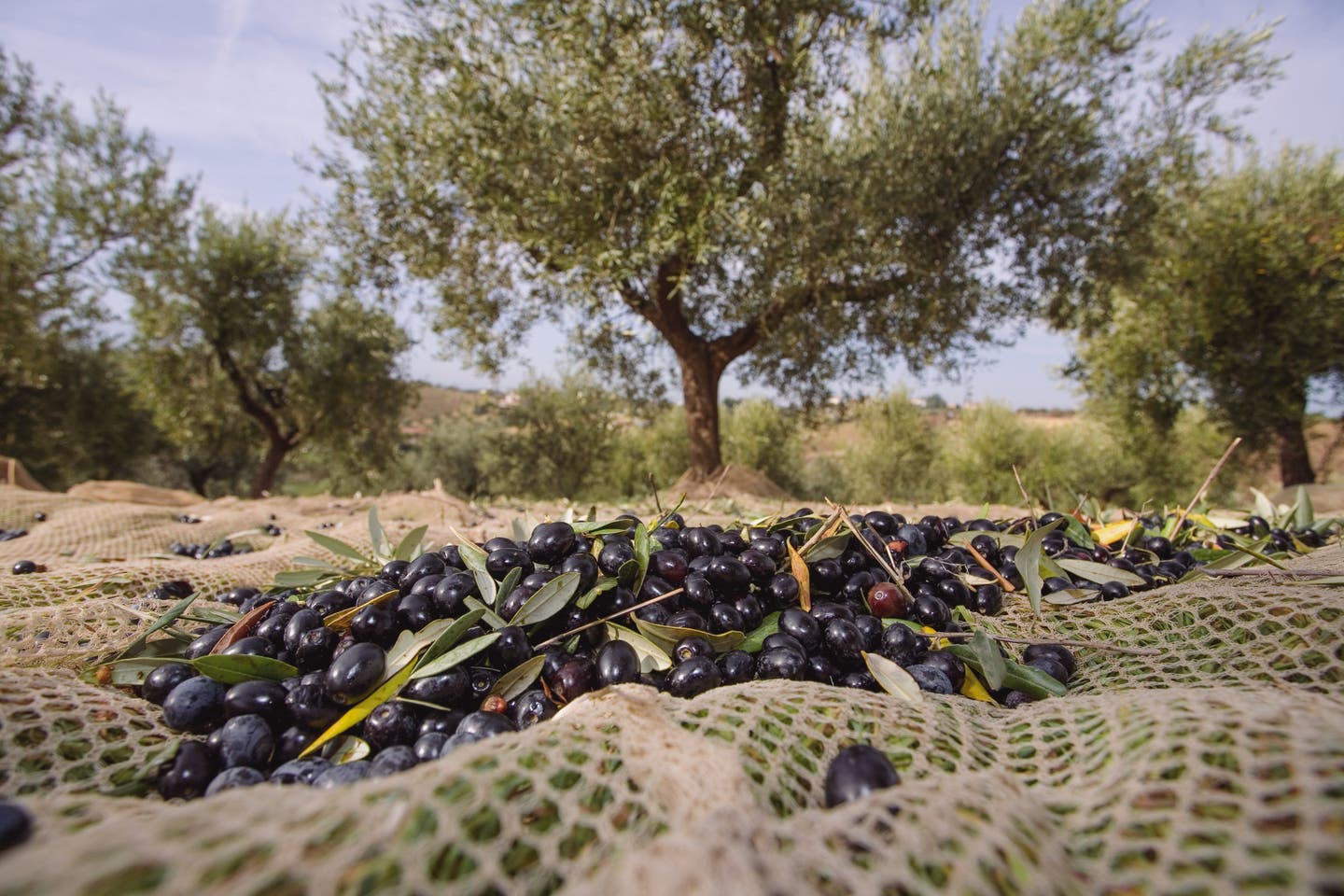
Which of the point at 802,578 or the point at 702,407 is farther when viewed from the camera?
the point at 702,407

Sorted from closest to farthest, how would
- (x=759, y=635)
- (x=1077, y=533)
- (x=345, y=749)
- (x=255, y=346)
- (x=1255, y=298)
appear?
(x=345, y=749) → (x=759, y=635) → (x=1077, y=533) → (x=1255, y=298) → (x=255, y=346)

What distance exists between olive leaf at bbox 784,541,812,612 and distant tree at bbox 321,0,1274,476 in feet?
16.9

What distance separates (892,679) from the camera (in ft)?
3.93

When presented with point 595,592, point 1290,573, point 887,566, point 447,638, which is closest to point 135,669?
point 447,638

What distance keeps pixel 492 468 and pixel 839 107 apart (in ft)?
58.1

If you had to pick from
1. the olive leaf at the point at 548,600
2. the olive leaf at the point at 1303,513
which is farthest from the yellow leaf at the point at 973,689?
the olive leaf at the point at 1303,513

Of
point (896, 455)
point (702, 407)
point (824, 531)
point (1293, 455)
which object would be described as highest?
point (702, 407)

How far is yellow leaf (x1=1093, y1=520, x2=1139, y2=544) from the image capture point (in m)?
2.20

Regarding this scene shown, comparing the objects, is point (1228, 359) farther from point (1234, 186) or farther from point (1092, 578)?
point (1092, 578)

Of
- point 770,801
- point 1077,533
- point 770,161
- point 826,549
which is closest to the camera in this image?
point 770,801

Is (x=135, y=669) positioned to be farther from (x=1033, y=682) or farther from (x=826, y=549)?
(x=1033, y=682)

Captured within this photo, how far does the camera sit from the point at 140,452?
730 inches

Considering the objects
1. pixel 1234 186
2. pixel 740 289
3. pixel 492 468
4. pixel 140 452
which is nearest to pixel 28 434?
pixel 140 452

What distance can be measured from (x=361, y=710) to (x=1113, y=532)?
8.54 ft
